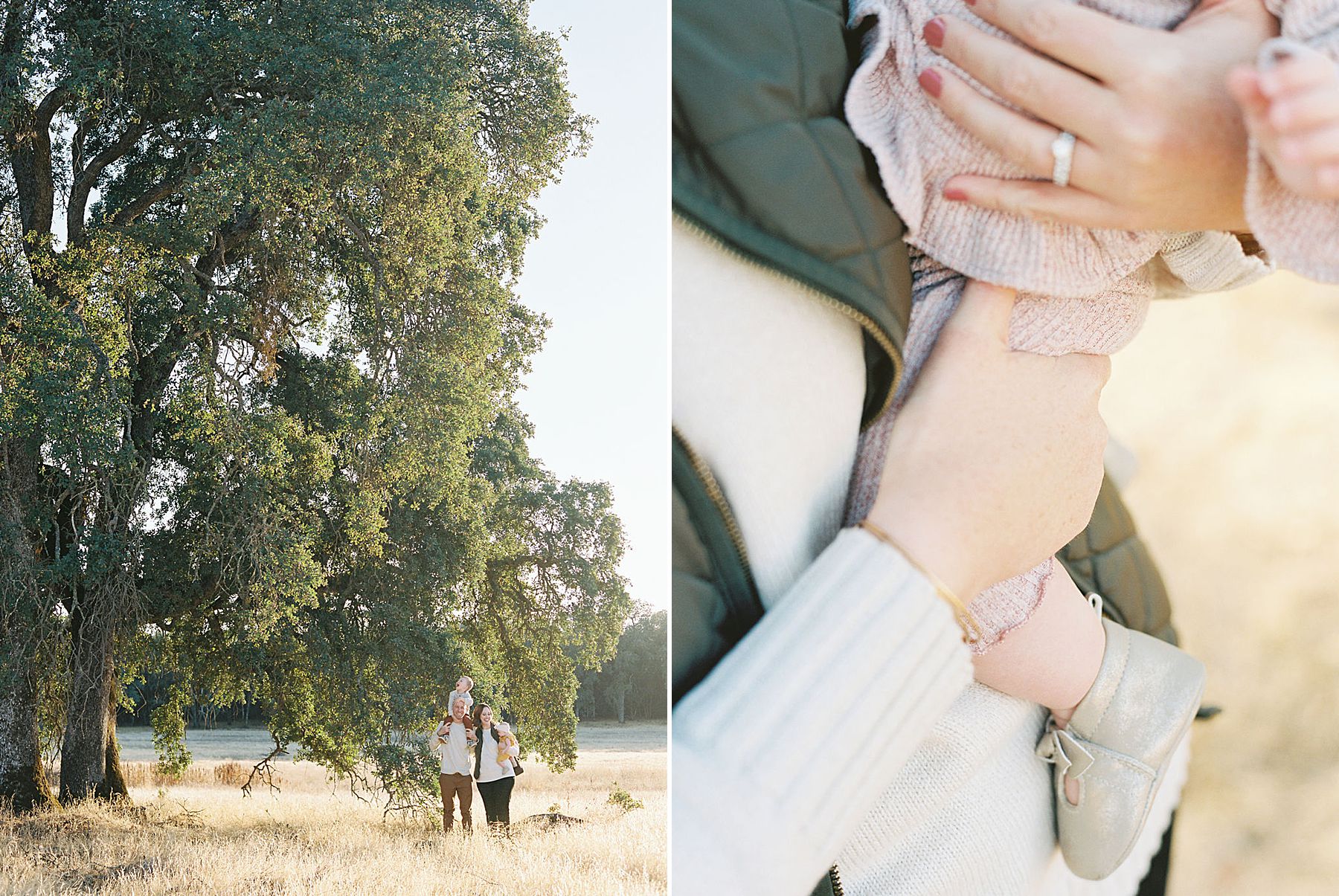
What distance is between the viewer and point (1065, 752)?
0.79 m

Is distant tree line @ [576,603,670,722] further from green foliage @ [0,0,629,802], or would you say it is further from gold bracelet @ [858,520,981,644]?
gold bracelet @ [858,520,981,644]

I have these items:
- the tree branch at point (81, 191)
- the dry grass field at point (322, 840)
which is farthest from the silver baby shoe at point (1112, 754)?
the tree branch at point (81, 191)

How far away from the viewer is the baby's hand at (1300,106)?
489mm

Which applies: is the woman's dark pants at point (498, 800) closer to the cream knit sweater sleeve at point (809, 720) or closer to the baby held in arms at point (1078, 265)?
the baby held in arms at point (1078, 265)

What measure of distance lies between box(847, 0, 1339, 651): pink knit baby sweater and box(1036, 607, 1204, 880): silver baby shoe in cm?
18

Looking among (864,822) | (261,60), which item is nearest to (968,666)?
(864,822)

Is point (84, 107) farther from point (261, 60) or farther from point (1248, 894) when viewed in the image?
point (1248, 894)

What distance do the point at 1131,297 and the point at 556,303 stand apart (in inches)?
74.5

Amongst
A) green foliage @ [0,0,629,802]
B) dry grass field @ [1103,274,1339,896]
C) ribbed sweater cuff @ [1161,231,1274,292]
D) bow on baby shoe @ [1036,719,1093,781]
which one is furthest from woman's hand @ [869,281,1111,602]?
green foliage @ [0,0,629,802]

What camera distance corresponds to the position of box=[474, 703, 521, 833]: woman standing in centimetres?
231

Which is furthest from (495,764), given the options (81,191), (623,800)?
(81,191)

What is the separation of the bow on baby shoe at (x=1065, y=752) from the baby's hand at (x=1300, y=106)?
450mm

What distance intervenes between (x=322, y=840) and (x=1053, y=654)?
1.91 m

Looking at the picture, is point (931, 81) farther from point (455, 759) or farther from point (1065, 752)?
point (455, 759)
